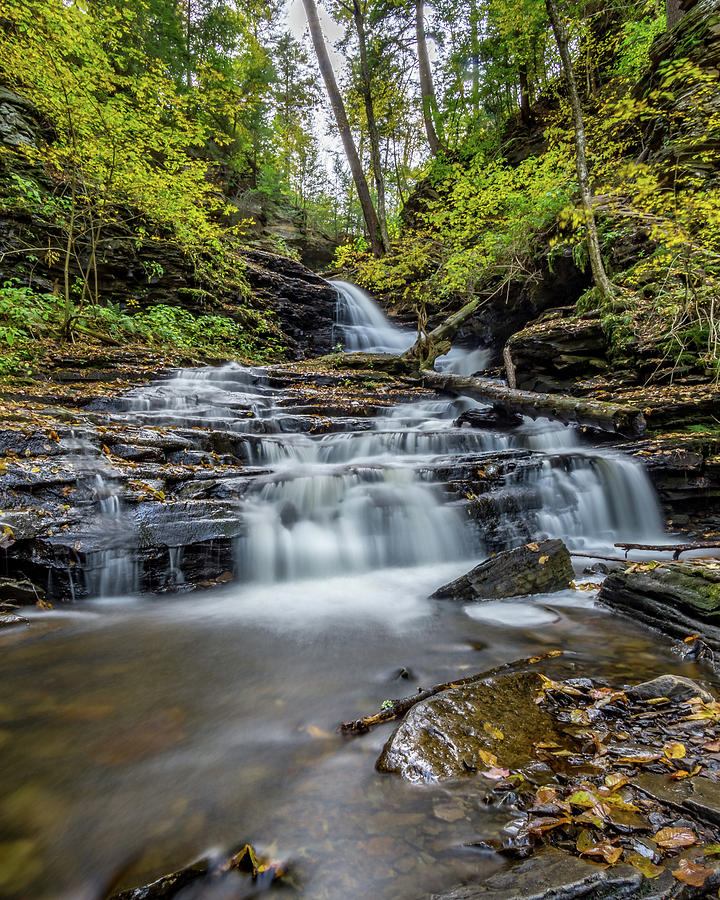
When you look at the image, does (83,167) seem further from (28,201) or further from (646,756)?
(646,756)

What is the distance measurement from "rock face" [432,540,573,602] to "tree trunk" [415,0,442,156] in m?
18.7

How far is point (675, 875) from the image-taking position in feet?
3.33

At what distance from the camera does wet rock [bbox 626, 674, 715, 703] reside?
6.12 ft

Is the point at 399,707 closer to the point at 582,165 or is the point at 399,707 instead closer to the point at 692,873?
the point at 692,873

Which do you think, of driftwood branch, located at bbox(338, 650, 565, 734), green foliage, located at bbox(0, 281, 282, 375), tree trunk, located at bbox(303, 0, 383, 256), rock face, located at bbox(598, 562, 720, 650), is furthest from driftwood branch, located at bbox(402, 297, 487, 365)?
driftwood branch, located at bbox(338, 650, 565, 734)

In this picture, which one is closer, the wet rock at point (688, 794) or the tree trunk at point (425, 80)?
the wet rock at point (688, 794)

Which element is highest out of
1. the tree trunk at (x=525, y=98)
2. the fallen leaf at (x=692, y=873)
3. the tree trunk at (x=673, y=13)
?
the tree trunk at (x=525, y=98)

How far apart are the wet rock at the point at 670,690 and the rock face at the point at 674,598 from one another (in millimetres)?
669

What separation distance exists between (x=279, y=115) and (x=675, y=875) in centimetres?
2937

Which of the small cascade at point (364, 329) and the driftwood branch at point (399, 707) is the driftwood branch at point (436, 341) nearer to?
the small cascade at point (364, 329)

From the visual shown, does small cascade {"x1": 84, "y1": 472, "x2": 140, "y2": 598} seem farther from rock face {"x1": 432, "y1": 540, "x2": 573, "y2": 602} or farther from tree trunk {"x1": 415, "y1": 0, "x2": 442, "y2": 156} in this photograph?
tree trunk {"x1": 415, "y1": 0, "x2": 442, "y2": 156}

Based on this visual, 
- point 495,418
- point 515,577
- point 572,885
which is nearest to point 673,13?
point 495,418

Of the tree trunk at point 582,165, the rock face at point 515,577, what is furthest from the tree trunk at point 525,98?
the rock face at point 515,577

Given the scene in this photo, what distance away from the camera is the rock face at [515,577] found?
367 cm
